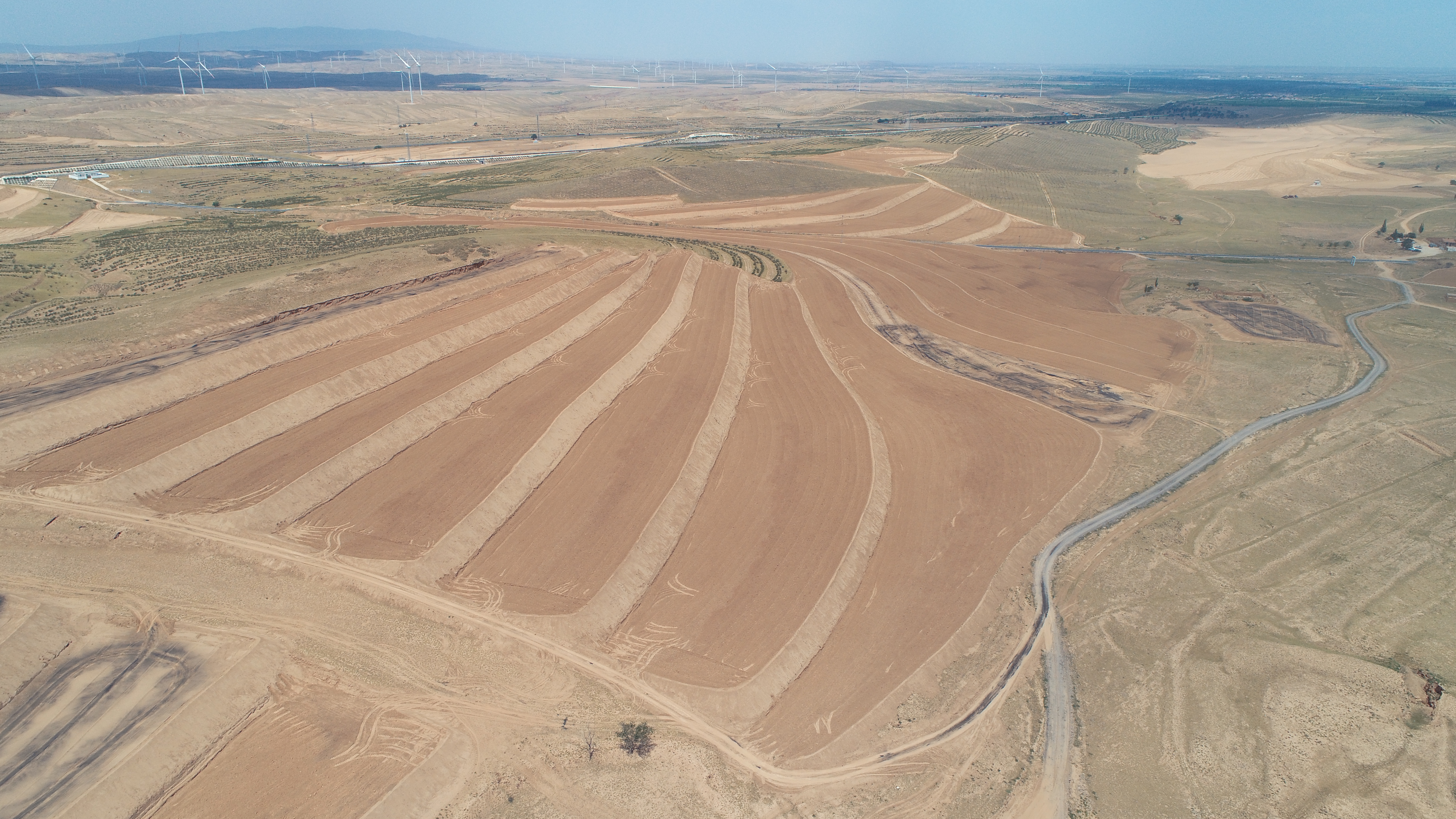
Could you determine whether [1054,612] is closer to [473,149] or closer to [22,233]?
[22,233]

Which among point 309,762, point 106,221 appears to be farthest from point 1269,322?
point 106,221

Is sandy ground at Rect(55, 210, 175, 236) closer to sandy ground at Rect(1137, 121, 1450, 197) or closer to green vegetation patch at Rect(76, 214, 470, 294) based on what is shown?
green vegetation patch at Rect(76, 214, 470, 294)

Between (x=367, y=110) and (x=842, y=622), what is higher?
(x=367, y=110)

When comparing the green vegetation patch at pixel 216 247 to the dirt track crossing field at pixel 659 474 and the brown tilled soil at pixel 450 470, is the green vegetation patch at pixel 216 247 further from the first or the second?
the brown tilled soil at pixel 450 470

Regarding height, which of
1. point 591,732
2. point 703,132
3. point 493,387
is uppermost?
point 703,132

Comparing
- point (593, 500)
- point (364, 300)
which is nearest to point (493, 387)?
point (593, 500)

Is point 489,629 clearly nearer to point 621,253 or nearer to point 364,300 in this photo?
point 364,300

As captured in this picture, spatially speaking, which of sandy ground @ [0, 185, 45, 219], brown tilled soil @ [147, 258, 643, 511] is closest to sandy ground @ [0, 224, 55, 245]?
sandy ground @ [0, 185, 45, 219]
